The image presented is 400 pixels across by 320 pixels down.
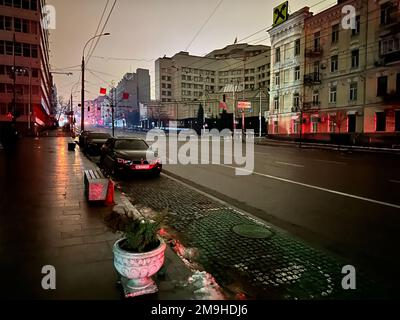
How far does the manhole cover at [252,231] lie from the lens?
593 centimetres

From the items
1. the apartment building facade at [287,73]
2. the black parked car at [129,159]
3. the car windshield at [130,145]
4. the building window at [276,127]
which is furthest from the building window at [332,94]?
the black parked car at [129,159]

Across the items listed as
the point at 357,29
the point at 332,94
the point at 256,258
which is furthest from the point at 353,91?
the point at 256,258

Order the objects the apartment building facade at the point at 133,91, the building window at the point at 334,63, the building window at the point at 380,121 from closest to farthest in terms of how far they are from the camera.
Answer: the building window at the point at 380,121 < the building window at the point at 334,63 < the apartment building facade at the point at 133,91

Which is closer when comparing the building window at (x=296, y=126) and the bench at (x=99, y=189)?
the bench at (x=99, y=189)

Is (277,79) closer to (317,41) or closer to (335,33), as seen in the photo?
(317,41)

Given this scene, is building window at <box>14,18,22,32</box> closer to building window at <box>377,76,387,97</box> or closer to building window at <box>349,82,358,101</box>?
building window at <box>349,82,358,101</box>

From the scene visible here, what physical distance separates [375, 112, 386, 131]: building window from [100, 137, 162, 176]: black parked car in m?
26.4

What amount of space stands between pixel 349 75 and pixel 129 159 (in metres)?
31.0

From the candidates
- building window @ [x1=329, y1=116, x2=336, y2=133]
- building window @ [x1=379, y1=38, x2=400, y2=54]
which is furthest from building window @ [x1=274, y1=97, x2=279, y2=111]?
building window @ [x1=379, y1=38, x2=400, y2=54]

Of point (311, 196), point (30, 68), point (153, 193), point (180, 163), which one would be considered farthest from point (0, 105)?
point (311, 196)

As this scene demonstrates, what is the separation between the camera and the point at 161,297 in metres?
3.61

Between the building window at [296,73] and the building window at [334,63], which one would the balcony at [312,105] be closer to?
the building window at [334,63]

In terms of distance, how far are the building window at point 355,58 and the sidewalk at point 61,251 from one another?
34.0 meters
